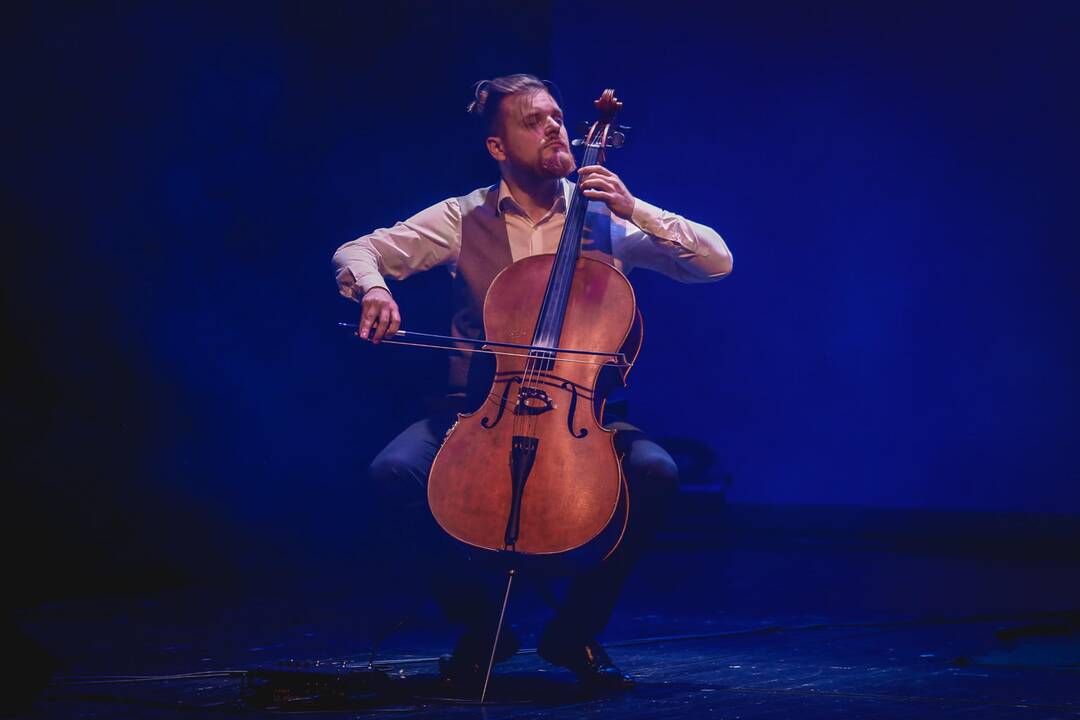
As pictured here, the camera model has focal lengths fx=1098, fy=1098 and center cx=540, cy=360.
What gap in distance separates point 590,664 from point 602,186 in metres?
0.91

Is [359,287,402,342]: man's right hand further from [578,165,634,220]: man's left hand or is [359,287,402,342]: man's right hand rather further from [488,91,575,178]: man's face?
[488,91,575,178]: man's face

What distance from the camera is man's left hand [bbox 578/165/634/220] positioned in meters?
2.13

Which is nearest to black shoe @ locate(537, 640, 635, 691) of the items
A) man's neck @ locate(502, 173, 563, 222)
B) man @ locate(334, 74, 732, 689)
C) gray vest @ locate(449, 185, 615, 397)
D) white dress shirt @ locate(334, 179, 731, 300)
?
man @ locate(334, 74, 732, 689)

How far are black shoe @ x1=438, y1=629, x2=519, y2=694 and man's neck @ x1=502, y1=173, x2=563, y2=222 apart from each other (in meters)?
0.93

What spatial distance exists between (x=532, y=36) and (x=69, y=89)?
171cm

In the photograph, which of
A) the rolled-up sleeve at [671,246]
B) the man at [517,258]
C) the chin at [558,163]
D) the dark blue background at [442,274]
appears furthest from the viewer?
the dark blue background at [442,274]

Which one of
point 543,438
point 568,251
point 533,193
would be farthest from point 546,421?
point 533,193

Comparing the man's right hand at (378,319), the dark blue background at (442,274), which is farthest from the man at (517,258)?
the dark blue background at (442,274)

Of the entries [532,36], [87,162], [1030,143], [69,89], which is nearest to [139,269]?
[87,162]

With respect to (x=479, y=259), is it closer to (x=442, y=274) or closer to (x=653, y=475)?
(x=653, y=475)

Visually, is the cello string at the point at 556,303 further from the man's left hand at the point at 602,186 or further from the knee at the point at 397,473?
the knee at the point at 397,473

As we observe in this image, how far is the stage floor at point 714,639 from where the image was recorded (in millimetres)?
1812

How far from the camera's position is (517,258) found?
2445 millimetres

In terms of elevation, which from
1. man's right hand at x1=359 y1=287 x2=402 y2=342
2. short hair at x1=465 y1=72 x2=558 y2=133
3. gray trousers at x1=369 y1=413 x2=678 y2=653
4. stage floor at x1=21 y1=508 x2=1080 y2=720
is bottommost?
stage floor at x1=21 y1=508 x2=1080 y2=720
